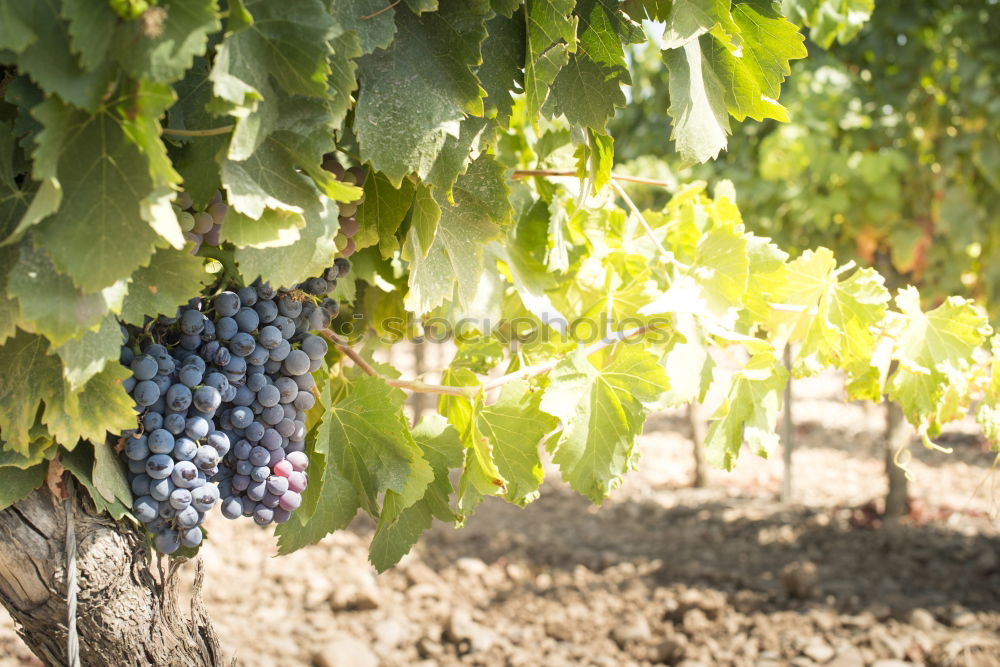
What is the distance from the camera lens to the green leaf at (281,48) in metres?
0.72

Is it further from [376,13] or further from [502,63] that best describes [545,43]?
[376,13]

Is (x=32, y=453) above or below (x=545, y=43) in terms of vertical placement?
below

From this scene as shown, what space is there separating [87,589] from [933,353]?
3.99 ft

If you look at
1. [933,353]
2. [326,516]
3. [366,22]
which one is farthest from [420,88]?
[933,353]

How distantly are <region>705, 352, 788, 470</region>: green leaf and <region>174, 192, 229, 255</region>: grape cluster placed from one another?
717mm

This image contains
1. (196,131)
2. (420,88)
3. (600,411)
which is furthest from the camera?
(600,411)

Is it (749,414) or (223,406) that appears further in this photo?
(749,414)

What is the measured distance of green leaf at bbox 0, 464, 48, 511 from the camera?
889 millimetres

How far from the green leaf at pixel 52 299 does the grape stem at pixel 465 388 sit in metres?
0.38

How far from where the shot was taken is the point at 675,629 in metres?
3.57

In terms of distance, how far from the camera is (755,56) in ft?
3.34

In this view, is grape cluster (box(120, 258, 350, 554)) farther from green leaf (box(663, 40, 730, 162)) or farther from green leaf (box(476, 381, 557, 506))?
green leaf (box(663, 40, 730, 162))

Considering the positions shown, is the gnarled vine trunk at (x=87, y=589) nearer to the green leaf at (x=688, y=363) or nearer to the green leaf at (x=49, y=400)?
the green leaf at (x=49, y=400)

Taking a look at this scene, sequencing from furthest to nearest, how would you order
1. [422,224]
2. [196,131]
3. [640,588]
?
[640,588] < [422,224] < [196,131]
